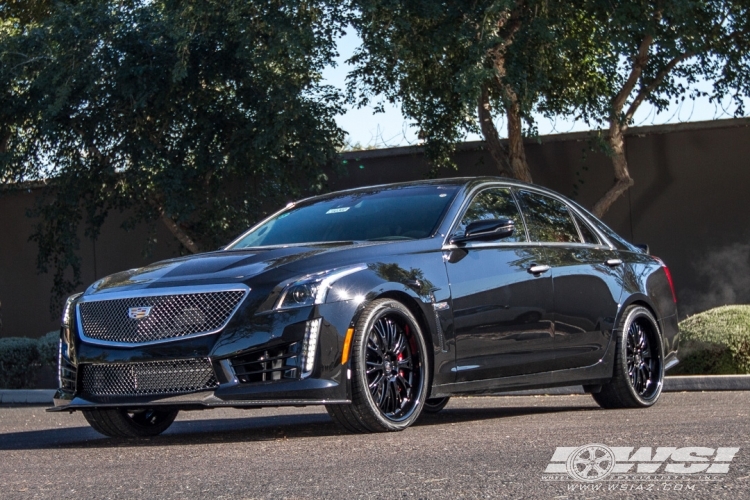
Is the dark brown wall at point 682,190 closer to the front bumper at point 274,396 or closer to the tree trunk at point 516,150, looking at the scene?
the tree trunk at point 516,150

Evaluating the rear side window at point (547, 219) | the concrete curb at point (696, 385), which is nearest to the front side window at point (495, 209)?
the rear side window at point (547, 219)

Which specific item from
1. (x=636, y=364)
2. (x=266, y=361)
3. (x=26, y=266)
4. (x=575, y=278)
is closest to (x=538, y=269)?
(x=575, y=278)

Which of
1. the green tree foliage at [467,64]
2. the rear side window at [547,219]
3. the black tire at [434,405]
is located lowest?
the black tire at [434,405]

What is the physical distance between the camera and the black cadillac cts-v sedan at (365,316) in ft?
21.3

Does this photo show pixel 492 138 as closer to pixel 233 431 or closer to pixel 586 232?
pixel 586 232

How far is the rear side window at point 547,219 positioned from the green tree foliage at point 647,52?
5332 millimetres

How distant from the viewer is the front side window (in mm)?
7902

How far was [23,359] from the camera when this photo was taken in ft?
50.9

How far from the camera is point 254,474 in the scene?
5293mm

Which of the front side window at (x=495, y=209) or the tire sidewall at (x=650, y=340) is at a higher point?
the front side window at (x=495, y=209)

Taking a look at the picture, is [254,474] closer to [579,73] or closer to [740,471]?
[740,471]

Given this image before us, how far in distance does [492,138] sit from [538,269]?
8.71 meters

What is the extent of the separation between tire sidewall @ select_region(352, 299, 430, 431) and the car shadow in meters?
0.26

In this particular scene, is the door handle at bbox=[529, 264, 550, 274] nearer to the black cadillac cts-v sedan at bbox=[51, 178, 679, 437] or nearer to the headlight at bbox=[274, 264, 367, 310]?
the black cadillac cts-v sedan at bbox=[51, 178, 679, 437]
